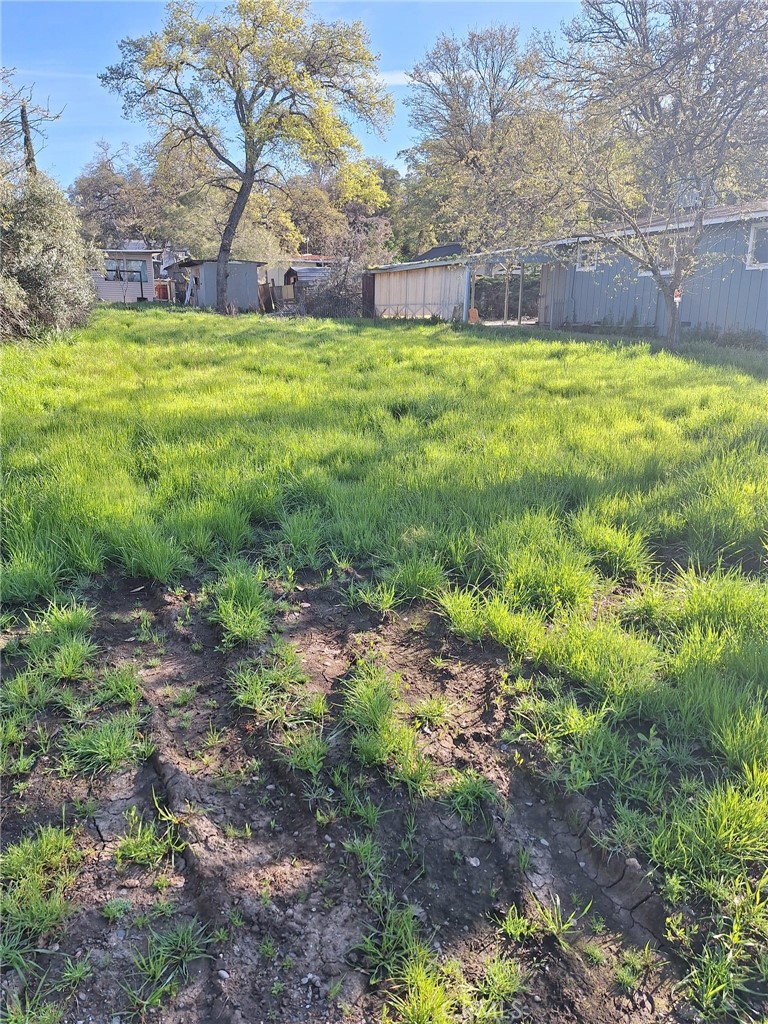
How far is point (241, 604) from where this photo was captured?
2801 millimetres

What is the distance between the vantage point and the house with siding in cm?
1402

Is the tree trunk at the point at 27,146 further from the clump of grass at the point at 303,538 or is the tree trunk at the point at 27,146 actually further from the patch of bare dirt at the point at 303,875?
the patch of bare dirt at the point at 303,875

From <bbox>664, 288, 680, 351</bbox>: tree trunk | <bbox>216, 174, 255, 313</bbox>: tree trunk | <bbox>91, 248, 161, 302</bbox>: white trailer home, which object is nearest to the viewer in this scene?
<bbox>664, 288, 680, 351</bbox>: tree trunk

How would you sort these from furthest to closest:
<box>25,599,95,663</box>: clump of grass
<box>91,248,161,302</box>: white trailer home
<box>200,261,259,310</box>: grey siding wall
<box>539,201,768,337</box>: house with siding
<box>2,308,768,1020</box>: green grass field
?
1. <box>91,248,161,302</box>: white trailer home
2. <box>200,261,259,310</box>: grey siding wall
3. <box>539,201,768,337</box>: house with siding
4. <box>25,599,95,663</box>: clump of grass
5. <box>2,308,768,1020</box>: green grass field

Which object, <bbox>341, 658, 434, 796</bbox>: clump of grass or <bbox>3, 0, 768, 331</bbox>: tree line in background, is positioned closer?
<bbox>341, 658, 434, 796</bbox>: clump of grass

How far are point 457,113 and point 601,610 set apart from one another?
139ft

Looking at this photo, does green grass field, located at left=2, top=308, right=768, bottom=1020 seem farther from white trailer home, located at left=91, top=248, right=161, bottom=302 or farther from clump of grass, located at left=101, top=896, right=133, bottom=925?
white trailer home, located at left=91, top=248, right=161, bottom=302

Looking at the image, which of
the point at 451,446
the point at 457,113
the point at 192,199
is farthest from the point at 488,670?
the point at 192,199

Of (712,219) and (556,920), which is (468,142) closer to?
(712,219)

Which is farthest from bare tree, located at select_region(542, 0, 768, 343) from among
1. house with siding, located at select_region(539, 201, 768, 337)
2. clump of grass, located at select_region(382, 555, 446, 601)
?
clump of grass, located at select_region(382, 555, 446, 601)

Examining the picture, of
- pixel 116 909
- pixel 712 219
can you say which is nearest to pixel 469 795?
pixel 116 909

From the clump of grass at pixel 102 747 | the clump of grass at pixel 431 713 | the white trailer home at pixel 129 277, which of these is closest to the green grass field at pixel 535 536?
the clump of grass at pixel 431 713

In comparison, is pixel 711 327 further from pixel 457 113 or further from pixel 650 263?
pixel 457 113

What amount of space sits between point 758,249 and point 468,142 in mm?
27482
